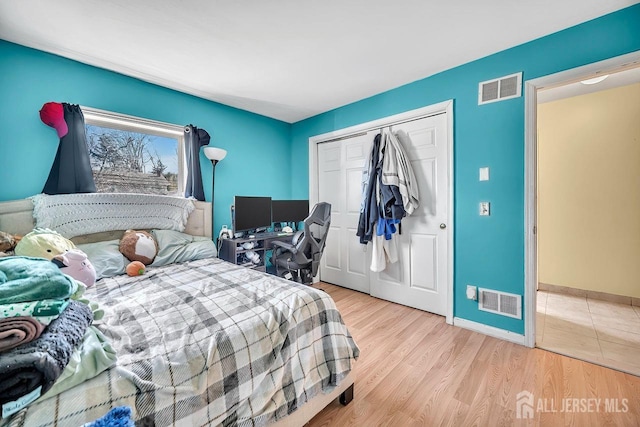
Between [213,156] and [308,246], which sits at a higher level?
[213,156]

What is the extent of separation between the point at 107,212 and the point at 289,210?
195 centimetres

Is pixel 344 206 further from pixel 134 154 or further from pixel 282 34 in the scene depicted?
pixel 134 154

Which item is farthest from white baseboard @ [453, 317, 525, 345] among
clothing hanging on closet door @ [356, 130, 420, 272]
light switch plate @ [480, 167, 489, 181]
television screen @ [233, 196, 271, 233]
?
television screen @ [233, 196, 271, 233]

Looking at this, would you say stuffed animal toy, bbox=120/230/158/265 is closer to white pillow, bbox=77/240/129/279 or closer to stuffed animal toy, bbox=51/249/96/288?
white pillow, bbox=77/240/129/279

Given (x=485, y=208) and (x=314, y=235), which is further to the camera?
(x=314, y=235)

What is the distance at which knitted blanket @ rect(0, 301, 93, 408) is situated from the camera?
2.00 feet

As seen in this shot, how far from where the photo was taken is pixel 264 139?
3.52m

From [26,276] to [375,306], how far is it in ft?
8.77

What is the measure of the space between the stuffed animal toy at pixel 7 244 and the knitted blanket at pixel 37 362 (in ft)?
4.21

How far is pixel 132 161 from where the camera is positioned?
98.2 inches

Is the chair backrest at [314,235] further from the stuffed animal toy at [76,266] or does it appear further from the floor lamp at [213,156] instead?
the stuffed animal toy at [76,266]

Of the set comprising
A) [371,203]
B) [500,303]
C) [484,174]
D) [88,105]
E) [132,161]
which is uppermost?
A: [88,105]

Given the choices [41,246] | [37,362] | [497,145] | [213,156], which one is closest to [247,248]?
[213,156]

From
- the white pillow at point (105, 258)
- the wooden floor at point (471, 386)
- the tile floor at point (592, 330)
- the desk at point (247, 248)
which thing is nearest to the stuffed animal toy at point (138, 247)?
the white pillow at point (105, 258)
